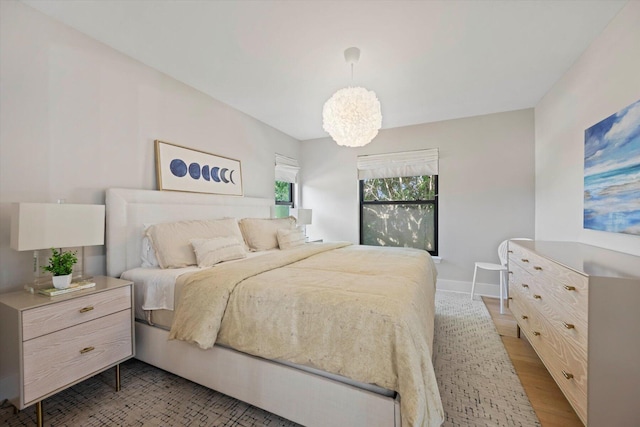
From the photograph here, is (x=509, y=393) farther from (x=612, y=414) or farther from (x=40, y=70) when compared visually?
(x=40, y=70)

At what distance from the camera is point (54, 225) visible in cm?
154

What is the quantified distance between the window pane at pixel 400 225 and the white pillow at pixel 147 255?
317 centimetres

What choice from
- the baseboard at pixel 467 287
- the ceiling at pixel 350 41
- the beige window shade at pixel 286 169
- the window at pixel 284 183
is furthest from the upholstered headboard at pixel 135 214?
the baseboard at pixel 467 287

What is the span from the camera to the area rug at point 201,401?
144 cm

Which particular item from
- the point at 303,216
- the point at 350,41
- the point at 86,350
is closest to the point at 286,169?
the point at 303,216

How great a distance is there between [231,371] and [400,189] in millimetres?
3562

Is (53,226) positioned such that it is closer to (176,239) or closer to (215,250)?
(176,239)

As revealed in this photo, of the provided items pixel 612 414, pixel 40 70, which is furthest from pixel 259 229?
pixel 612 414

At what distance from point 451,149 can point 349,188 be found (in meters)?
1.66

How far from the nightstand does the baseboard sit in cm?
377

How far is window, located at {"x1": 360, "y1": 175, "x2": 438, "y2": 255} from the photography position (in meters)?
4.07

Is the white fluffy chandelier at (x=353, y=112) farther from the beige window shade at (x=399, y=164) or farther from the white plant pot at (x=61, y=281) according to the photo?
the white plant pot at (x=61, y=281)

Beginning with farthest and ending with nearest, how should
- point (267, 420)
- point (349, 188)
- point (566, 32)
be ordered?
point (349, 188) < point (566, 32) < point (267, 420)

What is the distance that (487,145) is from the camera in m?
3.65
